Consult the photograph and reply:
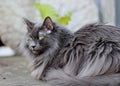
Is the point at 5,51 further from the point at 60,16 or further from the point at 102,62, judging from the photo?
the point at 102,62

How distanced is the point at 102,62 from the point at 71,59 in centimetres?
25

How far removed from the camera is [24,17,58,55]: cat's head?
124 inches

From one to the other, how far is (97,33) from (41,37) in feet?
1.43

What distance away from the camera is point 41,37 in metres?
3.15

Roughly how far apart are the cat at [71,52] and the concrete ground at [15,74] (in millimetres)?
94

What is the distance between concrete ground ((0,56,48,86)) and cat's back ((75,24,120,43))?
0.47 m

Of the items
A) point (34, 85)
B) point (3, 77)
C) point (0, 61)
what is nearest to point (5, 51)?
point (0, 61)

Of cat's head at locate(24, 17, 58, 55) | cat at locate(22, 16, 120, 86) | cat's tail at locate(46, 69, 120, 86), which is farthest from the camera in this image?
cat's head at locate(24, 17, 58, 55)

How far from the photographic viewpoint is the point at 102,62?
3.04 metres

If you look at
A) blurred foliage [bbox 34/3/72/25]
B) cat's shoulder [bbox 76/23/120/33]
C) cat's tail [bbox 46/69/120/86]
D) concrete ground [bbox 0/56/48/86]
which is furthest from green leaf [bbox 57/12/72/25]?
cat's tail [bbox 46/69/120/86]

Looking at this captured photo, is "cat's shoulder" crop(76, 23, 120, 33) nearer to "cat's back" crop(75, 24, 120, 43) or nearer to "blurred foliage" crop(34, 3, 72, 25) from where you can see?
"cat's back" crop(75, 24, 120, 43)

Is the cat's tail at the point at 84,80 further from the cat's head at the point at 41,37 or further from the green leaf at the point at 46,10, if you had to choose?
the green leaf at the point at 46,10

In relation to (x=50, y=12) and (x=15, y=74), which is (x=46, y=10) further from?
(x=15, y=74)

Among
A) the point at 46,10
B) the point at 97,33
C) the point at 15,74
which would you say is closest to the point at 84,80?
the point at 97,33
